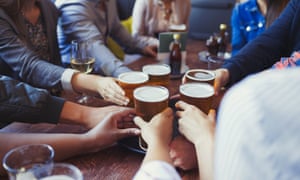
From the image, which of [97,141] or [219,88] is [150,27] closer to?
[219,88]

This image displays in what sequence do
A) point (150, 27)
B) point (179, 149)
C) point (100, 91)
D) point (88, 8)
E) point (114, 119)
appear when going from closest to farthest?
1. point (179, 149)
2. point (114, 119)
3. point (100, 91)
4. point (88, 8)
5. point (150, 27)

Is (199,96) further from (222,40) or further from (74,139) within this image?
(222,40)

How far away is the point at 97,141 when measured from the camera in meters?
0.90

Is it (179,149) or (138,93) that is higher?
(138,93)

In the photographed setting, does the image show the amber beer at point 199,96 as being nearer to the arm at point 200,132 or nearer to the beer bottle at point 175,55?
the arm at point 200,132

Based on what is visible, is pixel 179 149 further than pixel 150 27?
No

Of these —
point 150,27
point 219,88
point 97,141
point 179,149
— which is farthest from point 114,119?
point 150,27

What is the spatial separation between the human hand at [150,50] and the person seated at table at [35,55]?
0.59 metres

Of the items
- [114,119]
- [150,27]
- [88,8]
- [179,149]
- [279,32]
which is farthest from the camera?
[150,27]

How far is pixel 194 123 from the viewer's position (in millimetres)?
813

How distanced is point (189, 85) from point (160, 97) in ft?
0.45

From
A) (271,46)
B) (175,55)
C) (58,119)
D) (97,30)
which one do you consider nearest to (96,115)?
(58,119)

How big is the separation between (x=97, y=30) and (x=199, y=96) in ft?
3.29

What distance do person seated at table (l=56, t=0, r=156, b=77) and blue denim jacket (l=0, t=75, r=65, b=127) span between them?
1.76ft
